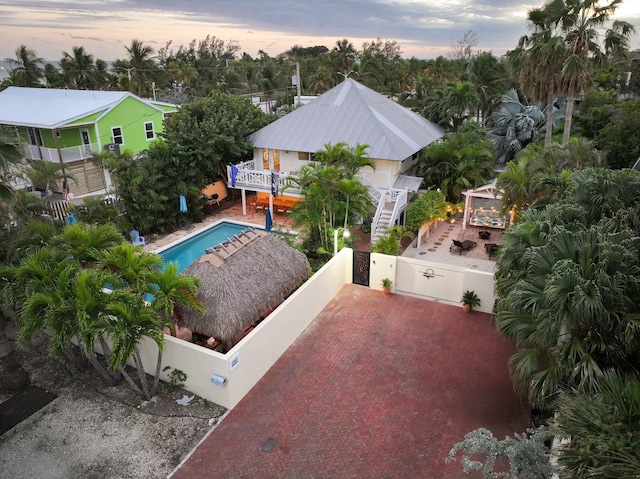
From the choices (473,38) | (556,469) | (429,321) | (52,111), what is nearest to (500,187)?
(429,321)

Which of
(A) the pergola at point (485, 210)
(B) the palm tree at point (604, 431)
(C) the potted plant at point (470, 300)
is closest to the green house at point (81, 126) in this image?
(A) the pergola at point (485, 210)

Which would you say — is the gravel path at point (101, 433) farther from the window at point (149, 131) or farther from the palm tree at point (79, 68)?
the palm tree at point (79, 68)

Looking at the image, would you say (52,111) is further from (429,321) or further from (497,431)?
(497,431)

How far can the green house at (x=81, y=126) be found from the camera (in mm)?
25516

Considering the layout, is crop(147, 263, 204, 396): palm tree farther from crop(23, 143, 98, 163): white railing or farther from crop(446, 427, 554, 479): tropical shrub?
crop(23, 143, 98, 163): white railing

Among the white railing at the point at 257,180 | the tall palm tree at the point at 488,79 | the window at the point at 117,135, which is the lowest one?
the white railing at the point at 257,180

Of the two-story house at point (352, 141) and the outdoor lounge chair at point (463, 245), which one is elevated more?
the two-story house at point (352, 141)

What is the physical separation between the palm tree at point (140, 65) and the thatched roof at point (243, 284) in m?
39.2

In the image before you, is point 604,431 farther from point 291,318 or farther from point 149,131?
point 149,131

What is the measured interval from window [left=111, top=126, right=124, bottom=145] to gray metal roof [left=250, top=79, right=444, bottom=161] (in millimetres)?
10242

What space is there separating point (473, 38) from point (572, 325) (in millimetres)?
62517

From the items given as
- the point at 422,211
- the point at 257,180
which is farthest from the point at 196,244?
the point at 422,211

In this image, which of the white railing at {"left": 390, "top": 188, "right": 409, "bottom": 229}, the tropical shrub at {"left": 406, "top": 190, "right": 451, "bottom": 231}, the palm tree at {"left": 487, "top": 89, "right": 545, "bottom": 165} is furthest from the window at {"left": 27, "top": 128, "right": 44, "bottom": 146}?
the palm tree at {"left": 487, "top": 89, "right": 545, "bottom": 165}

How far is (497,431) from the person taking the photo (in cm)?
933
